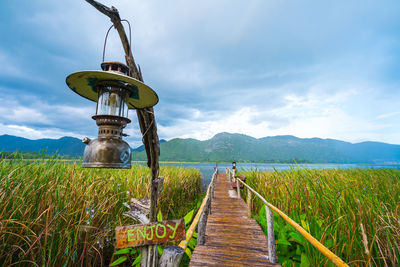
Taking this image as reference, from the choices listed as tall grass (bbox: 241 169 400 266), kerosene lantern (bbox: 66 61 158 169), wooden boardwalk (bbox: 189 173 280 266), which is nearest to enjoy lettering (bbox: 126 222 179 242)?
kerosene lantern (bbox: 66 61 158 169)

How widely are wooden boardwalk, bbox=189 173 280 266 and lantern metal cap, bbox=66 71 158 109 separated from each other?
2.73 m

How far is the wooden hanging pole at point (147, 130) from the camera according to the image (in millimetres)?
1321

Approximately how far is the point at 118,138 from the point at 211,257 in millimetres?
2781

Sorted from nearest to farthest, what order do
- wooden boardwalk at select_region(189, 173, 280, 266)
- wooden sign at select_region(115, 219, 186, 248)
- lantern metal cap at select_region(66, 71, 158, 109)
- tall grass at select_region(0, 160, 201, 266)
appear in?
wooden sign at select_region(115, 219, 186, 248), lantern metal cap at select_region(66, 71, 158, 109), tall grass at select_region(0, 160, 201, 266), wooden boardwalk at select_region(189, 173, 280, 266)

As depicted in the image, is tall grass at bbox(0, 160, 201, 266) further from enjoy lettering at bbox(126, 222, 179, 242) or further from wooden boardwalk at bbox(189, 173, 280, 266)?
wooden boardwalk at bbox(189, 173, 280, 266)

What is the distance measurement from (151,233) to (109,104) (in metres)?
1.17

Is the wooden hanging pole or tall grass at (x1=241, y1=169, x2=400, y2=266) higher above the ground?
the wooden hanging pole

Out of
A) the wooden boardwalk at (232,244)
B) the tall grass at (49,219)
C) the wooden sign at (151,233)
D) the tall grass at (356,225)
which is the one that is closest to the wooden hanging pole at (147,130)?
the wooden sign at (151,233)

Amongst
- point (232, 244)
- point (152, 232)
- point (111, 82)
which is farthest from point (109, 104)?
point (232, 244)

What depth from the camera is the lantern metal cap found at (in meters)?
1.31

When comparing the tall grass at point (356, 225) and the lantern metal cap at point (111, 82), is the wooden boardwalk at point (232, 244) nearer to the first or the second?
the tall grass at point (356, 225)

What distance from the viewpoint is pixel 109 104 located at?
1499 mm

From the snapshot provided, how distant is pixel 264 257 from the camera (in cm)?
285

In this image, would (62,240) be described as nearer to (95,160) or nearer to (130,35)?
(95,160)
